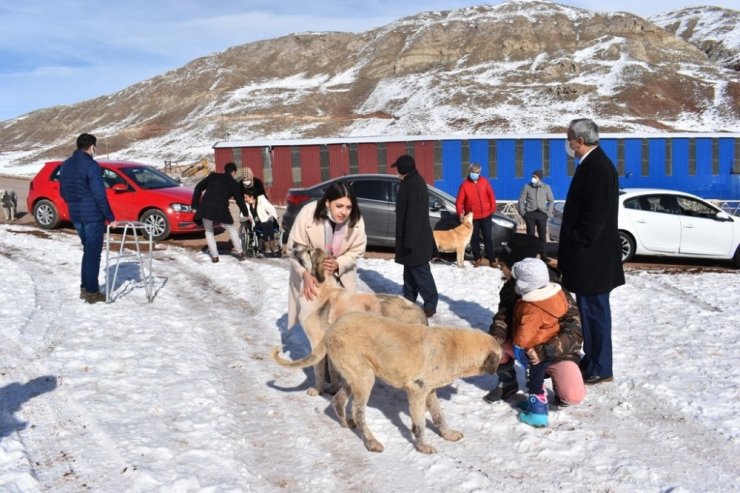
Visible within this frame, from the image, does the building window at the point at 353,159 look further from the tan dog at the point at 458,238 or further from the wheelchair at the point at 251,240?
the tan dog at the point at 458,238

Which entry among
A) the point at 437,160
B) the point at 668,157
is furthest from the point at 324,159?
the point at 668,157

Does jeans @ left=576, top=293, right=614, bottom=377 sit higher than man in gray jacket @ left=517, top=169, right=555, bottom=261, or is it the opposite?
man in gray jacket @ left=517, top=169, right=555, bottom=261

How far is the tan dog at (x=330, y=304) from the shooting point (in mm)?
4328

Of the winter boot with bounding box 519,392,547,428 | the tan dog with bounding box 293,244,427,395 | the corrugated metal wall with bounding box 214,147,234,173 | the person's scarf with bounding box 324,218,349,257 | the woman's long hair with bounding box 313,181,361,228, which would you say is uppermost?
the corrugated metal wall with bounding box 214,147,234,173

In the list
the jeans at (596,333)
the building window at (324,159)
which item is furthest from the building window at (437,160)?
the jeans at (596,333)

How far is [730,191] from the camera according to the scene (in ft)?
71.8

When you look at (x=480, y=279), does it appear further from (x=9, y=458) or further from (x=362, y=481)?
(x=9, y=458)

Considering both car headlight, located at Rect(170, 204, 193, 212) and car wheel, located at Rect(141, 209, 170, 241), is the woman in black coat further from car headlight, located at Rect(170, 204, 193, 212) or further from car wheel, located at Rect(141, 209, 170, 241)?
car wheel, located at Rect(141, 209, 170, 241)

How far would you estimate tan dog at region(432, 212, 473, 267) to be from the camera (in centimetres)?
970

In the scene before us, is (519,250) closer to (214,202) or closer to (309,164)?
(214,202)

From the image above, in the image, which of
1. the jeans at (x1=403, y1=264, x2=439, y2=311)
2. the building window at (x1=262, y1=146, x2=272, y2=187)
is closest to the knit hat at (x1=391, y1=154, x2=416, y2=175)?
the jeans at (x1=403, y1=264, x2=439, y2=311)

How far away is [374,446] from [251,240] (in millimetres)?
7427

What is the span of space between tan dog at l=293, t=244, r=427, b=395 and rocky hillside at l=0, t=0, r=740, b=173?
4410 cm

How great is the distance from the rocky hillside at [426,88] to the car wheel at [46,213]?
3429 centimetres
